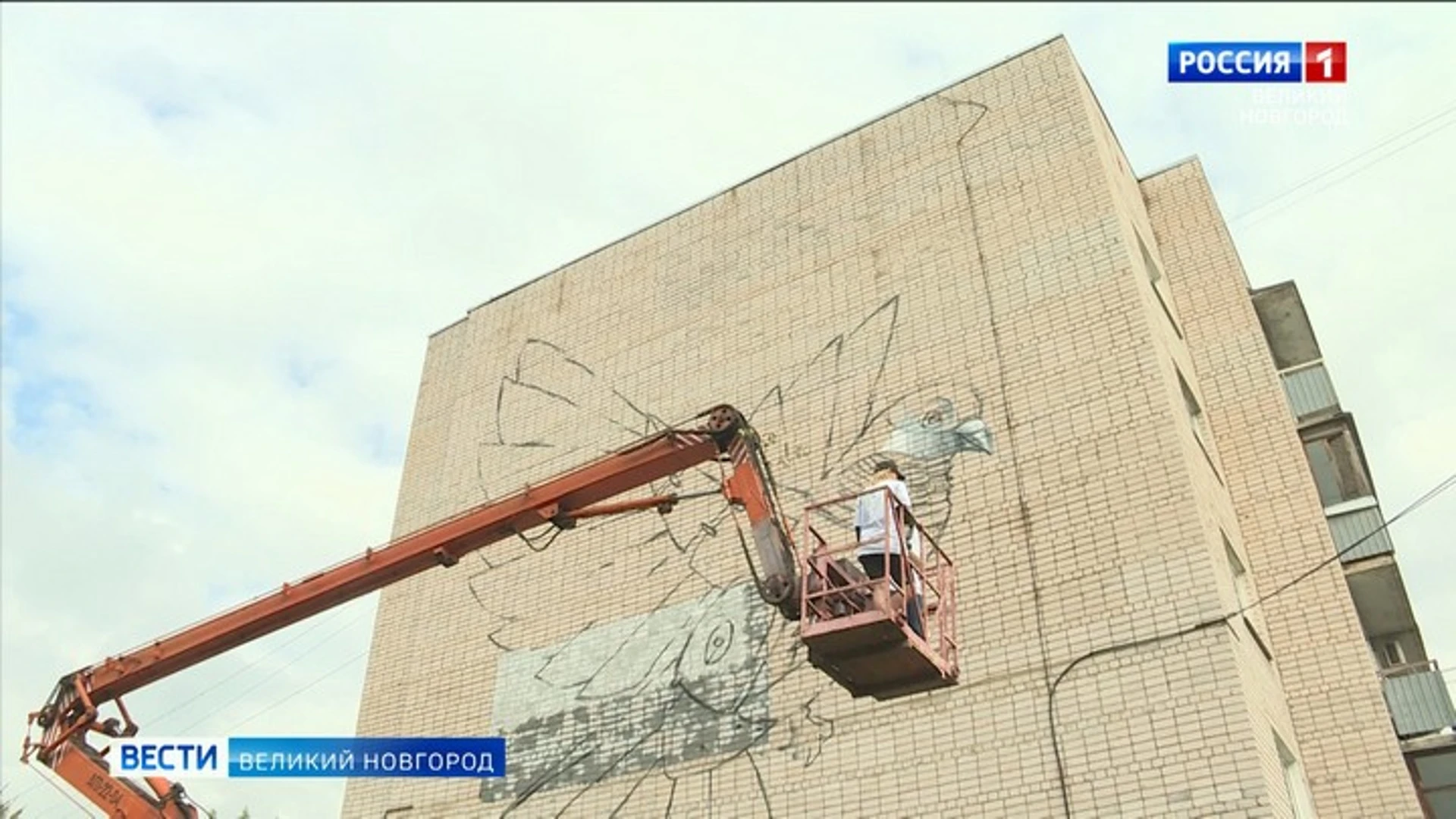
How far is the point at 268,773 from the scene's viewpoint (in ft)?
38.8

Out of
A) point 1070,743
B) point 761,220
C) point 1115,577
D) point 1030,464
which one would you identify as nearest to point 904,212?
point 761,220

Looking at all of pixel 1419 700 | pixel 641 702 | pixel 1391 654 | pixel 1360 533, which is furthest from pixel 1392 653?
pixel 641 702

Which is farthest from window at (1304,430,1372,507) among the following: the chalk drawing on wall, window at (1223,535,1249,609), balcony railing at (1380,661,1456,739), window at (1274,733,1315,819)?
the chalk drawing on wall

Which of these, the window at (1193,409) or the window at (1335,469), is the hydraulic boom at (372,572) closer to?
the window at (1193,409)

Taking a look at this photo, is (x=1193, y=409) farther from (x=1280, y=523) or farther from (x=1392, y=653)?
(x=1392, y=653)

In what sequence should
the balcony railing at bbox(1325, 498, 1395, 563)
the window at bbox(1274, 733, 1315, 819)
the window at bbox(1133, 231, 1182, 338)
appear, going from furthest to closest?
the window at bbox(1133, 231, 1182, 338) → the balcony railing at bbox(1325, 498, 1395, 563) → the window at bbox(1274, 733, 1315, 819)

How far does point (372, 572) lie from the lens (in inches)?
456

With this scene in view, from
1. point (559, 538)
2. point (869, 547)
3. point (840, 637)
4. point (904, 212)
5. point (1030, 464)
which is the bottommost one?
point (840, 637)

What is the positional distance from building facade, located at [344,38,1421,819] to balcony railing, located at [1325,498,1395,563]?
488mm

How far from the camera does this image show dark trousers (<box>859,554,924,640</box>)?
27.6 ft

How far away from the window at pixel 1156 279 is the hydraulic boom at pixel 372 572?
17.7 ft

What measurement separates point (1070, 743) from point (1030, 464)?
2829 mm

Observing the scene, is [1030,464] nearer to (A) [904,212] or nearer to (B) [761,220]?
(A) [904,212]

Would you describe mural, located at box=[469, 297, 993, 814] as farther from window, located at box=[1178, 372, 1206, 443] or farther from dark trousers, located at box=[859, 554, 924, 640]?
dark trousers, located at box=[859, 554, 924, 640]
